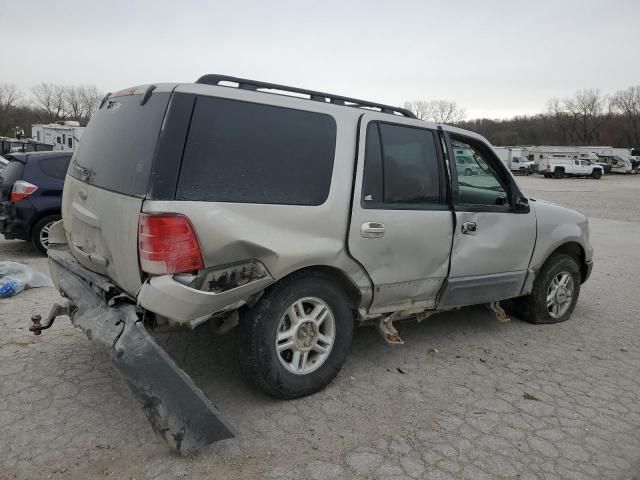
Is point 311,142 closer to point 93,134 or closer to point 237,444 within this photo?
point 93,134

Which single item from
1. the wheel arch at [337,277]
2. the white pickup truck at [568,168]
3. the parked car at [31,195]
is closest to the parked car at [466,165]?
the wheel arch at [337,277]

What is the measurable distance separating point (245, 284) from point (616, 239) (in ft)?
37.5

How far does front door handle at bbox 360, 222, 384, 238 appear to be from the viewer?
351cm

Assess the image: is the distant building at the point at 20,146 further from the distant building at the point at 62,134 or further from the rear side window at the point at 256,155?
the rear side window at the point at 256,155

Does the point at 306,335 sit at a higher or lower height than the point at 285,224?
lower

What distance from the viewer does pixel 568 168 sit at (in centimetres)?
4638

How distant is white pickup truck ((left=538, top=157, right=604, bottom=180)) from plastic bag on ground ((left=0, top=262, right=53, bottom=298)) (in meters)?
47.1

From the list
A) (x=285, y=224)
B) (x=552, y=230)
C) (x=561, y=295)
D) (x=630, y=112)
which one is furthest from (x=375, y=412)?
(x=630, y=112)

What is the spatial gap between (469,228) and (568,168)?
47392 millimetres

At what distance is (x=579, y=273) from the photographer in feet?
17.9

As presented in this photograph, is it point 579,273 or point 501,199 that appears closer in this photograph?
point 501,199

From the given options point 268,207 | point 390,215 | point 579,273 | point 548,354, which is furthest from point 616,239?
point 268,207

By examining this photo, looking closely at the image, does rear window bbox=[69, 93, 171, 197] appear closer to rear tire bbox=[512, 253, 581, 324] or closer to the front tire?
the front tire

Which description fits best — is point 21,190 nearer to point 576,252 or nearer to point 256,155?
point 256,155
